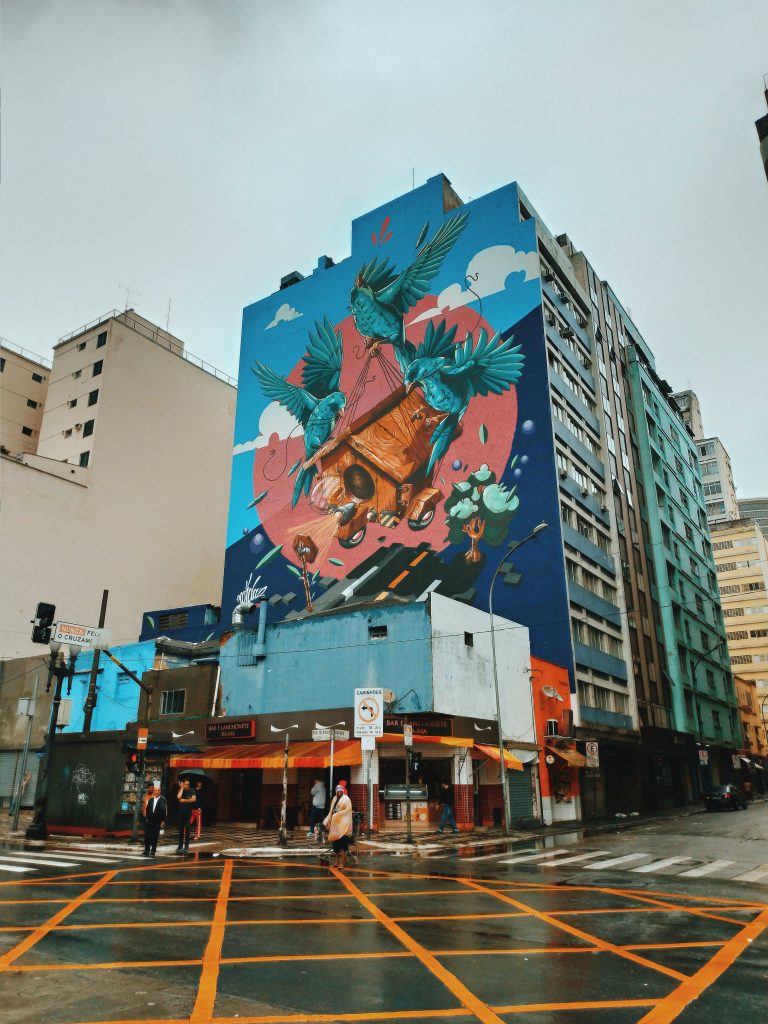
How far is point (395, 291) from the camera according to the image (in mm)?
55906

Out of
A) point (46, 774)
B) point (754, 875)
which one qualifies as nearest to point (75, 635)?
point (46, 774)

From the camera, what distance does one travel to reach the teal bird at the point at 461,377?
48500mm

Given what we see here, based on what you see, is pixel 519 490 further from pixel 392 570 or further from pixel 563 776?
pixel 563 776

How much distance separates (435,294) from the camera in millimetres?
53375

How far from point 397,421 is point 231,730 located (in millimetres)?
26714

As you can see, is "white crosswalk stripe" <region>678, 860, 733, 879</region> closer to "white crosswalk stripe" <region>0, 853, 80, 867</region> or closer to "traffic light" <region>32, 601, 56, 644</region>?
"white crosswalk stripe" <region>0, 853, 80, 867</region>

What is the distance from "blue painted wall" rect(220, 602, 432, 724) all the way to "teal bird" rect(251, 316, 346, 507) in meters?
23.2

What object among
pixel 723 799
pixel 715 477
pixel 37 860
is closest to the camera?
pixel 37 860

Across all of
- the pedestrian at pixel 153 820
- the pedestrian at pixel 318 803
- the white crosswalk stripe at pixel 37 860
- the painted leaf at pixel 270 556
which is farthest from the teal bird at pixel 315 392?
the white crosswalk stripe at pixel 37 860

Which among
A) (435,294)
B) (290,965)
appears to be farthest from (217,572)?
(290,965)

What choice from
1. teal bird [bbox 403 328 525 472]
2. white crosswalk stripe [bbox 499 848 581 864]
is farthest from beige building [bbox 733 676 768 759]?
white crosswalk stripe [bbox 499 848 581 864]

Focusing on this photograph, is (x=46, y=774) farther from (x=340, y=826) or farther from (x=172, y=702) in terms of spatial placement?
(x=172, y=702)

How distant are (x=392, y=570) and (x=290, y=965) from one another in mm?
41315

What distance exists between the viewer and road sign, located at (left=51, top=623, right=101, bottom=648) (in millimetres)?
21359
